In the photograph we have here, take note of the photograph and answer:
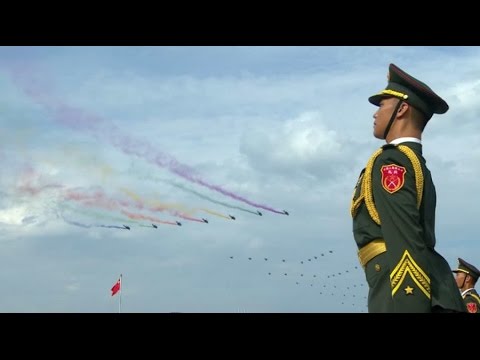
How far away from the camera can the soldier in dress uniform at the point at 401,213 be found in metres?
5.76

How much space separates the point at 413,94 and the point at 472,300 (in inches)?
371

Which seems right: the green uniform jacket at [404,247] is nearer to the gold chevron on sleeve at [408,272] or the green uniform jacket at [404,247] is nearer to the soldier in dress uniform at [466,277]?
the gold chevron on sleeve at [408,272]

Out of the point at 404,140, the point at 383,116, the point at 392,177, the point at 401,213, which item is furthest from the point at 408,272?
the point at 383,116

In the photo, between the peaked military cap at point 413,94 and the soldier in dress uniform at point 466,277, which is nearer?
the peaked military cap at point 413,94

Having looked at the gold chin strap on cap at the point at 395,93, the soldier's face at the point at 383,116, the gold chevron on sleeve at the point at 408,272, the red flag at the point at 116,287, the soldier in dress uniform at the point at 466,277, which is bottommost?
the gold chevron on sleeve at the point at 408,272

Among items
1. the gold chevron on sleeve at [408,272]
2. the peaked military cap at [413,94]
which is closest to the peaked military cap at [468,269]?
the peaked military cap at [413,94]

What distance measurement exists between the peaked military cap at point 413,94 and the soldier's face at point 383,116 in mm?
78

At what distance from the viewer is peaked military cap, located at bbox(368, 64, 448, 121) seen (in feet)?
21.9

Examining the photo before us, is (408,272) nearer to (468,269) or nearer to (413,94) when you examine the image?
(413,94)

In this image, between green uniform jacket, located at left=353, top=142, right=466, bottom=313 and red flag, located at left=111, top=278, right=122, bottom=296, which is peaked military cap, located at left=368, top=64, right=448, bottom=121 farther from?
red flag, located at left=111, top=278, right=122, bottom=296

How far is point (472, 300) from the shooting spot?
48.3 feet
